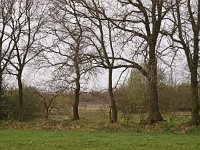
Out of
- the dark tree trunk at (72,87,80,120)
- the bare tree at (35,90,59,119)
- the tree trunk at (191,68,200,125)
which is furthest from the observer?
the bare tree at (35,90,59,119)

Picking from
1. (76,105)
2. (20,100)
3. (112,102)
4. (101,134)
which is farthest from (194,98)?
(20,100)

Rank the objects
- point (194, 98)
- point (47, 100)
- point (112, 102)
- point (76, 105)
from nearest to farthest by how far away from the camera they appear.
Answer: point (194, 98) < point (112, 102) < point (76, 105) < point (47, 100)

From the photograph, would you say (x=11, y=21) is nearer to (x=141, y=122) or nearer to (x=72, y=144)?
(x=141, y=122)

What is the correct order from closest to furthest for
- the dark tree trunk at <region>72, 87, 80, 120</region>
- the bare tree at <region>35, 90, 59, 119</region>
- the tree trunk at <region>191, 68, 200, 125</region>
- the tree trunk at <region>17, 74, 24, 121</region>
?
the tree trunk at <region>191, 68, 200, 125</region>, the dark tree trunk at <region>72, 87, 80, 120</region>, the tree trunk at <region>17, 74, 24, 121</region>, the bare tree at <region>35, 90, 59, 119</region>

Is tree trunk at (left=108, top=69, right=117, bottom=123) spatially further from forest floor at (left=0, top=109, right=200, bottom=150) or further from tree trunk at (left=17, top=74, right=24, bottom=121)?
tree trunk at (left=17, top=74, right=24, bottom=121)

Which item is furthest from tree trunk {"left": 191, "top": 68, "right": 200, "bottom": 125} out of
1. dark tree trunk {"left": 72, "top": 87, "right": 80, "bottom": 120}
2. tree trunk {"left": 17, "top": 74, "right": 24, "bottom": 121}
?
tree trunk {"left": 17, "top": 74, "right": 24, "bottom": 121}

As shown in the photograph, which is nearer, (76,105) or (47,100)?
A: (76,105)

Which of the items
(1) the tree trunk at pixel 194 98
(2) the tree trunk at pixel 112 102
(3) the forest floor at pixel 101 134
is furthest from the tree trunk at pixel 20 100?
(1) the tree trunk at pixel 194 98

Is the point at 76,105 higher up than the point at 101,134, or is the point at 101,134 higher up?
the point at 76,105

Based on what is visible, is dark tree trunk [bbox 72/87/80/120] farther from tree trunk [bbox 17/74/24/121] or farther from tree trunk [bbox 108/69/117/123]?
tree trunk [bbox 17/74/24/121]

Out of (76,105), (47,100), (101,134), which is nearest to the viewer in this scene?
(101,134)

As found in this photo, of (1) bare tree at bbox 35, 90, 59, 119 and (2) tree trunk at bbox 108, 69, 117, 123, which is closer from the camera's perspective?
(2) tree trunk at bbox 108, 69, 117, 123

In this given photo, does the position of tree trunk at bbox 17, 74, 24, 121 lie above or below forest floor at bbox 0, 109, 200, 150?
above

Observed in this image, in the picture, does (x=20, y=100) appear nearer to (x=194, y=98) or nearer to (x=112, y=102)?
(x=112, y=102)
